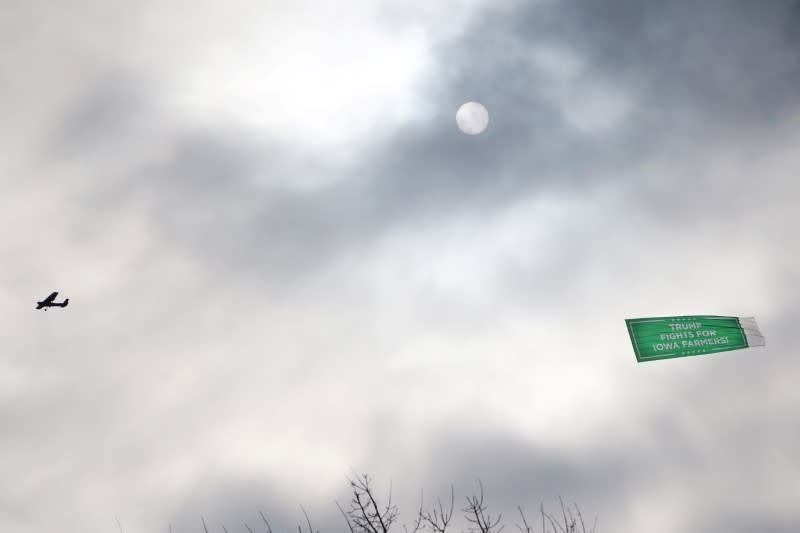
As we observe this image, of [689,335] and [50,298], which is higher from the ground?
[50,298]

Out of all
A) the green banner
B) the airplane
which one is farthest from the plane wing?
the green banner

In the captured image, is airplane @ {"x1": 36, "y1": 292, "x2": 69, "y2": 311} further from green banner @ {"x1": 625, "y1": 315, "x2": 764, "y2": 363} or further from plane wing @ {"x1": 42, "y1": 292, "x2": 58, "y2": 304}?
green banner @ {"x1": 625, "y1": 315, "x2": 764, "y2": 363}

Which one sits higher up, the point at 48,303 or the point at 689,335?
the point at 48,303

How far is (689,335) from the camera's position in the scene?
50.0ft

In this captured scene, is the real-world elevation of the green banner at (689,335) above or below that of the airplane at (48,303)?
below

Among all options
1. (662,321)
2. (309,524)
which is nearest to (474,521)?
(309,524)

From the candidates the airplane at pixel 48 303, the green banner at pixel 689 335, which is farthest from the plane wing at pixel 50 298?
the green banner at pixel 689 335

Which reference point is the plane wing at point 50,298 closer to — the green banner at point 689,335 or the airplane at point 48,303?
the airplane at point 48,303

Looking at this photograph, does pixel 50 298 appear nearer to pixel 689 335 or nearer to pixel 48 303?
pixel 48 303

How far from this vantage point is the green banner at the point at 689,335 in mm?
14695

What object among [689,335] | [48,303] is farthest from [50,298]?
[689,335]

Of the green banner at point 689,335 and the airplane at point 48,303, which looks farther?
the airplane at point 48,303

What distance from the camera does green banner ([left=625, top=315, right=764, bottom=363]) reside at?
48.2ft

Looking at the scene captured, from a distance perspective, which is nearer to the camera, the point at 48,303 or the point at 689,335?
the point at 689,335
